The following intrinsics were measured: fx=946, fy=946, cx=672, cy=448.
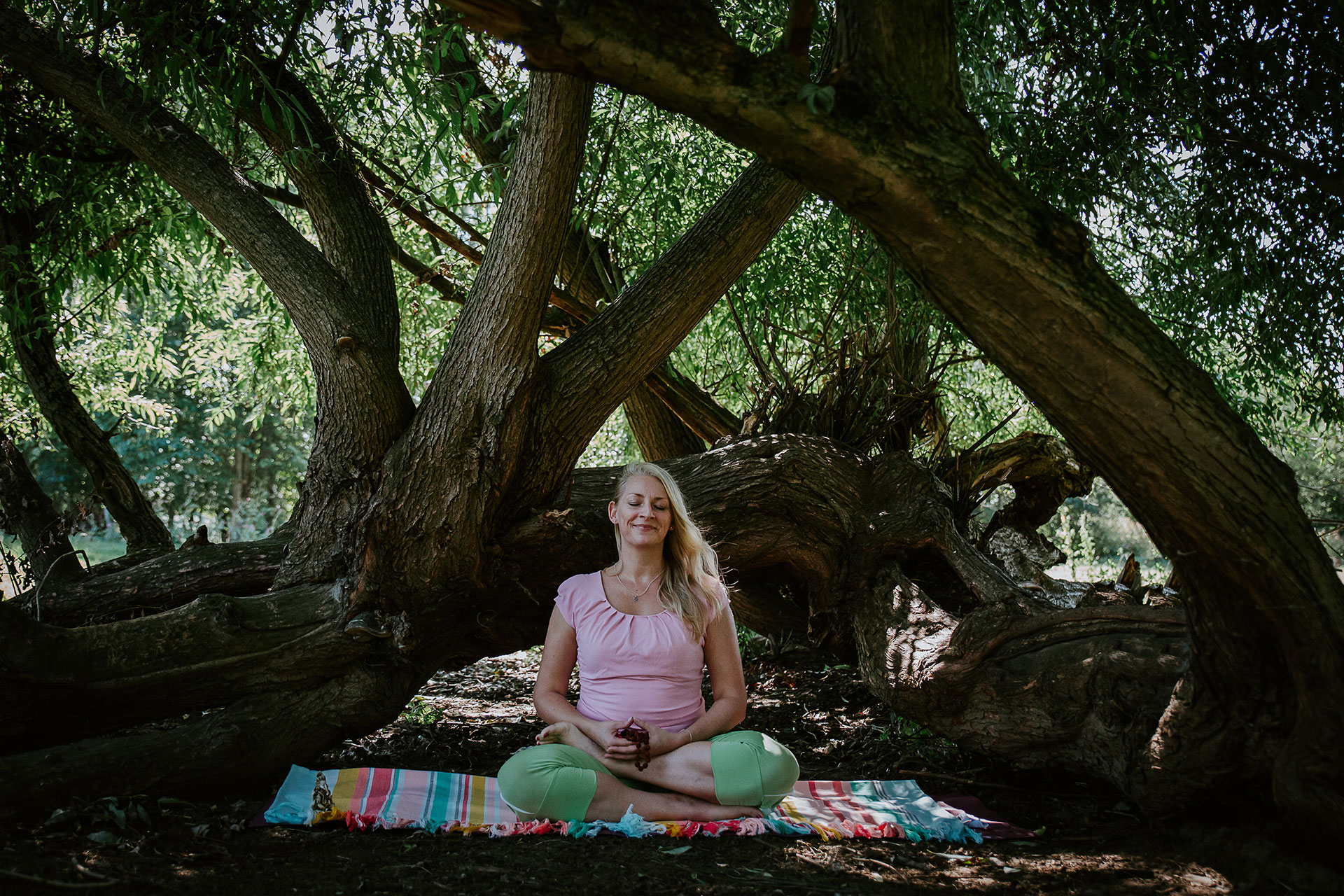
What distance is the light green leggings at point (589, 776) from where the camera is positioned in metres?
3.22

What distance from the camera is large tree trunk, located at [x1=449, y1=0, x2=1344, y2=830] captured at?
2.46m

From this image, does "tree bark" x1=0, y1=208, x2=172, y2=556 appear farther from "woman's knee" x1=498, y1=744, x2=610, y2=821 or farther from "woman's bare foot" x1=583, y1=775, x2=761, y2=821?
"woman's bare foot" x1=583, y1=775, x2=761, y2=821

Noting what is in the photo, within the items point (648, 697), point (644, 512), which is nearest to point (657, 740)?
point (648, 697)

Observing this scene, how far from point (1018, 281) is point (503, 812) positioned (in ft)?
8.05

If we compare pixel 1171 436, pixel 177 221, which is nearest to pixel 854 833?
pixel 1171 436

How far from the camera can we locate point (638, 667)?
3.53 m

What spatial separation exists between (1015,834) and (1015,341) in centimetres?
180

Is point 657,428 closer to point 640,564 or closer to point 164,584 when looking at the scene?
point 640,564

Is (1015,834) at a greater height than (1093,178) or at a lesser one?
lesser

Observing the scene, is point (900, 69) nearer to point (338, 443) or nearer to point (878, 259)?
point (338, 443)

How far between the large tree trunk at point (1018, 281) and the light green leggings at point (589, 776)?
1513 millimetres

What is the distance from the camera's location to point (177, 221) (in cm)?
548

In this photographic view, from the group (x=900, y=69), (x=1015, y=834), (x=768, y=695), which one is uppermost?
(x=900, y=69)

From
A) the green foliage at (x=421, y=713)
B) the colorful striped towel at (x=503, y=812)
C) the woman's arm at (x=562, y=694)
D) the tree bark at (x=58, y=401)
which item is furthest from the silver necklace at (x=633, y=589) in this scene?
the tree bark at (x=58, y=401)
